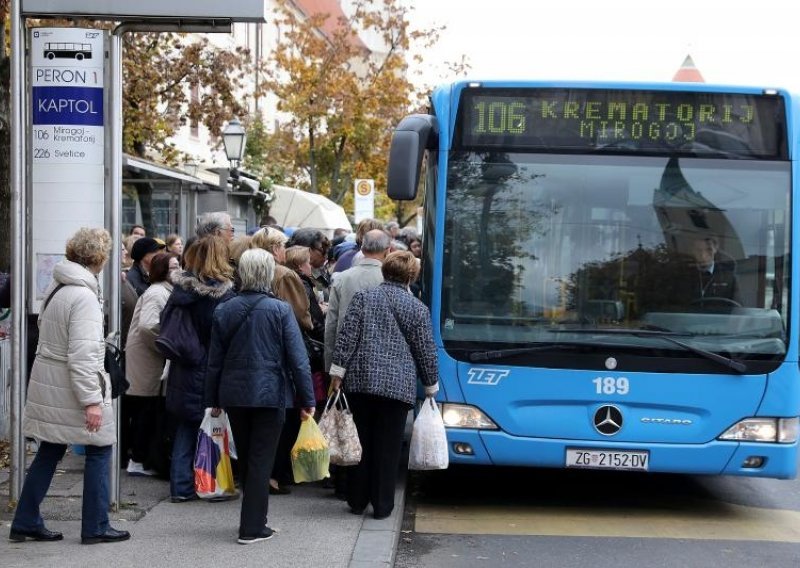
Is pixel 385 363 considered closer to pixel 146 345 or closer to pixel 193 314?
pixel 193 314

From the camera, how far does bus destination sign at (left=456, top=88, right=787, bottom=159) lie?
8.75 metres

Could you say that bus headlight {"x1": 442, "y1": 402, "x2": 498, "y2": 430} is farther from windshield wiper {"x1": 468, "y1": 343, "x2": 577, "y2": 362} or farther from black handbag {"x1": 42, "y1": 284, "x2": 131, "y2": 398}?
black handbag {"x1": 42, "y1": 284, "x2": 131, "y2": 398}

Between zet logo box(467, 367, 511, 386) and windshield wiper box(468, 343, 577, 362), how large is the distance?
82mm

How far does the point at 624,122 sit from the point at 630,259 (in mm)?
940

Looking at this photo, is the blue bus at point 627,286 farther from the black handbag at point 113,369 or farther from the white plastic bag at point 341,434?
the black handbag at point 113,369

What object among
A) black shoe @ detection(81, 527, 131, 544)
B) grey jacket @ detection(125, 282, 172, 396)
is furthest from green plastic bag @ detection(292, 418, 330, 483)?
grey jacket @ detection(125, 282, 172, 396)

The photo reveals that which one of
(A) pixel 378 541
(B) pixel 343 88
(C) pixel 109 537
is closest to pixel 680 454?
(A) pixel 378 541

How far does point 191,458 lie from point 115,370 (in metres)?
1.90

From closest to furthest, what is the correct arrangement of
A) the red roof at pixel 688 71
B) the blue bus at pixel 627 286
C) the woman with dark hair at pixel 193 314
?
the woman with dark hair at pixel 193 314
the blue bus at pixel 627 286
the red roof at pixel 688 71

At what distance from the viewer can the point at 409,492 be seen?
10.2 metres

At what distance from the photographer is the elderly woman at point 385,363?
8.13 metres

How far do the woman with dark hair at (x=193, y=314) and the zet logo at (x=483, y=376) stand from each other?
1.69 metres

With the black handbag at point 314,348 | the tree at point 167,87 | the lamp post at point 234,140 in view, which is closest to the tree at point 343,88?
the tree at point 167,87

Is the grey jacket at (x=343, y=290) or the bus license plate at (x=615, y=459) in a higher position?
the grey jacket at (x=343, y=290)
